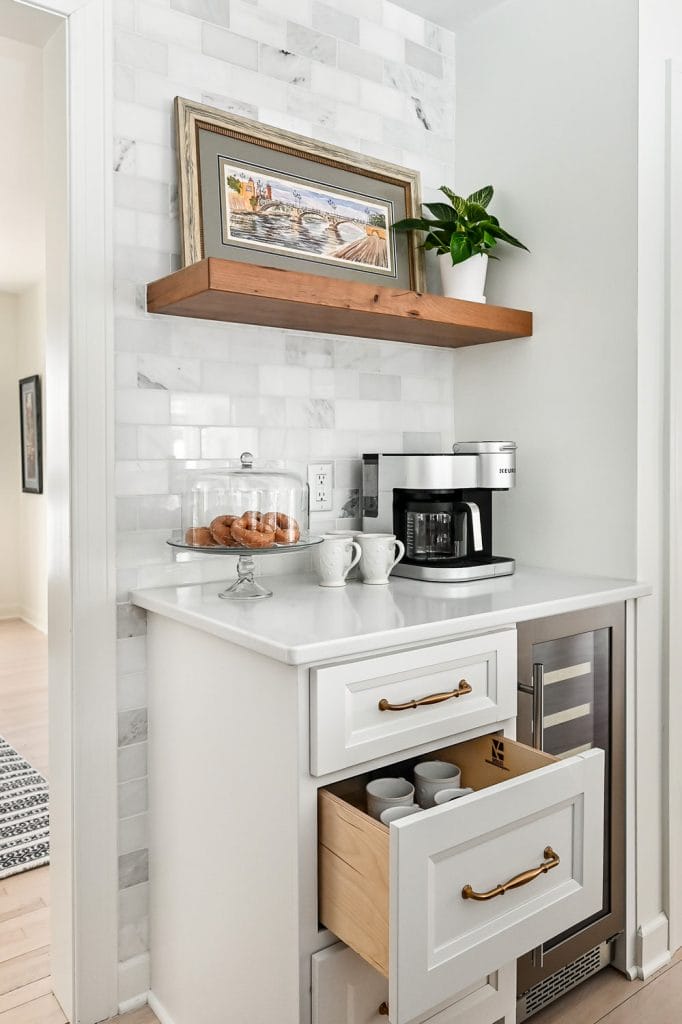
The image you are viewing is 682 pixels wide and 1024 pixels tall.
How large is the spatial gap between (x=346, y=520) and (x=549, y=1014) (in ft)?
4.05

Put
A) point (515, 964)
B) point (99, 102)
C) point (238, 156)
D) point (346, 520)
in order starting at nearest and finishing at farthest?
point (515, 964)
point (99, 102)
point (238, 156)
point (346, 520)

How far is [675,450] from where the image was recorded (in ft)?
6.11

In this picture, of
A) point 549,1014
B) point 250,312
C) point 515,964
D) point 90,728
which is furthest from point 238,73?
point 549,1014

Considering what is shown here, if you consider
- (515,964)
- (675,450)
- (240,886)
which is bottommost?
(515,964)

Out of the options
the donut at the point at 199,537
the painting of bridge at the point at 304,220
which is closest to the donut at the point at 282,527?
the donut at the point at 199,537

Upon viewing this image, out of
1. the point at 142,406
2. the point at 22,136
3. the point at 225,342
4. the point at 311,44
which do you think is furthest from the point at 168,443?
the point at 22,136

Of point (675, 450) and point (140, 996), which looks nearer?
point (140, 996)

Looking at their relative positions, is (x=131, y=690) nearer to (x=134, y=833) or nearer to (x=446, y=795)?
(x=134, y=833)

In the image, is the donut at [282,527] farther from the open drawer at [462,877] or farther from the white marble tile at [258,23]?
the white marble tile at [258,23]

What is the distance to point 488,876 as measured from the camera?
1161 mm

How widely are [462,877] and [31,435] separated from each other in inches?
205

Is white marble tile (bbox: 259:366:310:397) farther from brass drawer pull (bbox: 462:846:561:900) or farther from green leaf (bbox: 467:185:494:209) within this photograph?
brass drawer pull (bbox: 462:846:561:900)

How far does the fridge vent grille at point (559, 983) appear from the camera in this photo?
1.64m

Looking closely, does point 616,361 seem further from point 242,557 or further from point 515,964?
point 515,964
